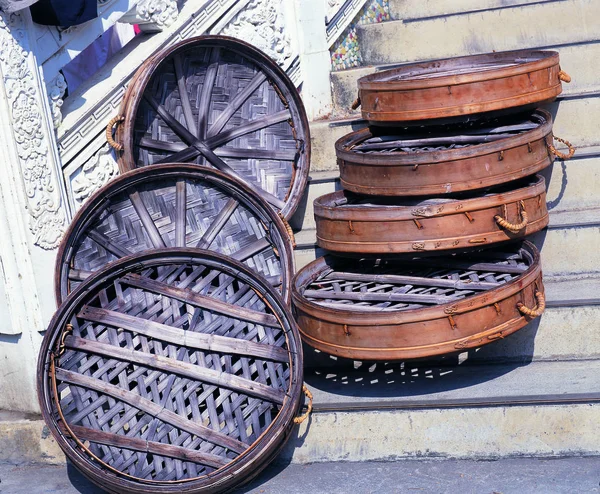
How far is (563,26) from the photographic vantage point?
4.82 meters

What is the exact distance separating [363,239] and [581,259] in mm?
1054

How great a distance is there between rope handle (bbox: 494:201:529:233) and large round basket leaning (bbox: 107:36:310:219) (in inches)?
45.7

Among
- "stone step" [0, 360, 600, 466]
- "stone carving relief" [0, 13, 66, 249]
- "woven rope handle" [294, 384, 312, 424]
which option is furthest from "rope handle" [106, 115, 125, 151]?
"woven rope handle" [294, 384, 312, 424]

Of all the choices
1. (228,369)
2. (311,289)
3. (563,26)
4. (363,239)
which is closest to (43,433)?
(228,369)

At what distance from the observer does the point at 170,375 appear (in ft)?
10.1

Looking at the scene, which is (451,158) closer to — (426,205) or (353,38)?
(426,205)

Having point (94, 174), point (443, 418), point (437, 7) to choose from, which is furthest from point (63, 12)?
point (437, 7)

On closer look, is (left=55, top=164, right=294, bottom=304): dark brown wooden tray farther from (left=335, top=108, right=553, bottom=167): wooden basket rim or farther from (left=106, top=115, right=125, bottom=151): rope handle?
(left=335, top=108, right=553, bottom=167): wooden basket rim

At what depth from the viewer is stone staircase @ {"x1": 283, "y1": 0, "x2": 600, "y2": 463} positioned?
312 cm

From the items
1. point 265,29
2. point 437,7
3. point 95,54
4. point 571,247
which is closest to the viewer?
point 571,247

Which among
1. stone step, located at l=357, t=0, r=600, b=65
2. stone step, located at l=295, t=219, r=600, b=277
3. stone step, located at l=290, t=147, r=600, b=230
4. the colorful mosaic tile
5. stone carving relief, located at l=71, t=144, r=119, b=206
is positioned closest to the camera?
stone carving relief, located at l=71, t=144, r=119, b=206

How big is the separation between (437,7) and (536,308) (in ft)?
8.51

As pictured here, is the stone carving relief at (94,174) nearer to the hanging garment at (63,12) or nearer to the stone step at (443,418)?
the hanging garment at (63,12)

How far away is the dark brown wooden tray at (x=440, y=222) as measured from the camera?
3.28 metres
